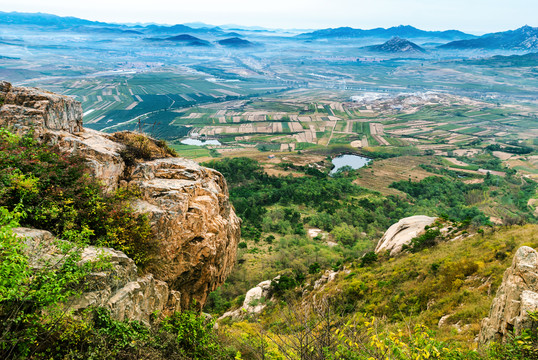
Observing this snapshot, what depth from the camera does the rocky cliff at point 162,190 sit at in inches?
555

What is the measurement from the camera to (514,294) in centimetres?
966

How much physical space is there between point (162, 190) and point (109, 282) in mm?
5827

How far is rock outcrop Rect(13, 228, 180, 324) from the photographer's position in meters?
8.97

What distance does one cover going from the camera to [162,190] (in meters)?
15.0

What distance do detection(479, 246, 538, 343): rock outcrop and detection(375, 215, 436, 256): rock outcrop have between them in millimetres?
A: 18970

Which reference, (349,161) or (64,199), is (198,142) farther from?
(64,199)

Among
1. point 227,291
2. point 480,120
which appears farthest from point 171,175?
point 480,120

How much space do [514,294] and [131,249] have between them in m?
13.2

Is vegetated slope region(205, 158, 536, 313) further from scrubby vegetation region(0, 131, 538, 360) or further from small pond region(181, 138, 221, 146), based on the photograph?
small pond region(181, 138, 221, 146)

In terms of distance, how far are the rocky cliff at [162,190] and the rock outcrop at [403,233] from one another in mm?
19086

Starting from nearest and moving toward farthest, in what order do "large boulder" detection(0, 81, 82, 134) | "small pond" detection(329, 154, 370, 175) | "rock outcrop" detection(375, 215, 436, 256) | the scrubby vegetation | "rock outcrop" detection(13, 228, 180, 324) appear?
the scrubby vegetation, "rock outcrop" detection(13, 228, 180, 324), "large boulder" detection(0, 81, 82, 134), "rock outcrop" detection(375, 215, 436, 256), "small pond" detection(329, 154, 370, 175)

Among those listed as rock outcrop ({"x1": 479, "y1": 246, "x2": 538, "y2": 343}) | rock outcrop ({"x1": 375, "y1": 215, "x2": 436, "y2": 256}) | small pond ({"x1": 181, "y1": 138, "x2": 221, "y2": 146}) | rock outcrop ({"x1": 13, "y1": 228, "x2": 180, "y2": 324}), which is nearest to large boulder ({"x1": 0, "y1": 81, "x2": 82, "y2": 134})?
rock outcrop ({"x1": 13, "y1": 228, "x2": 180, "y2": 324})

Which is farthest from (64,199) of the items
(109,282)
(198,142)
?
(198,142)

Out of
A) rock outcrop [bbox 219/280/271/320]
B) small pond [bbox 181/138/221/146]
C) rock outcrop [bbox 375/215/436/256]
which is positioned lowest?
rock outcrop [bbox 219/280/271/320]
